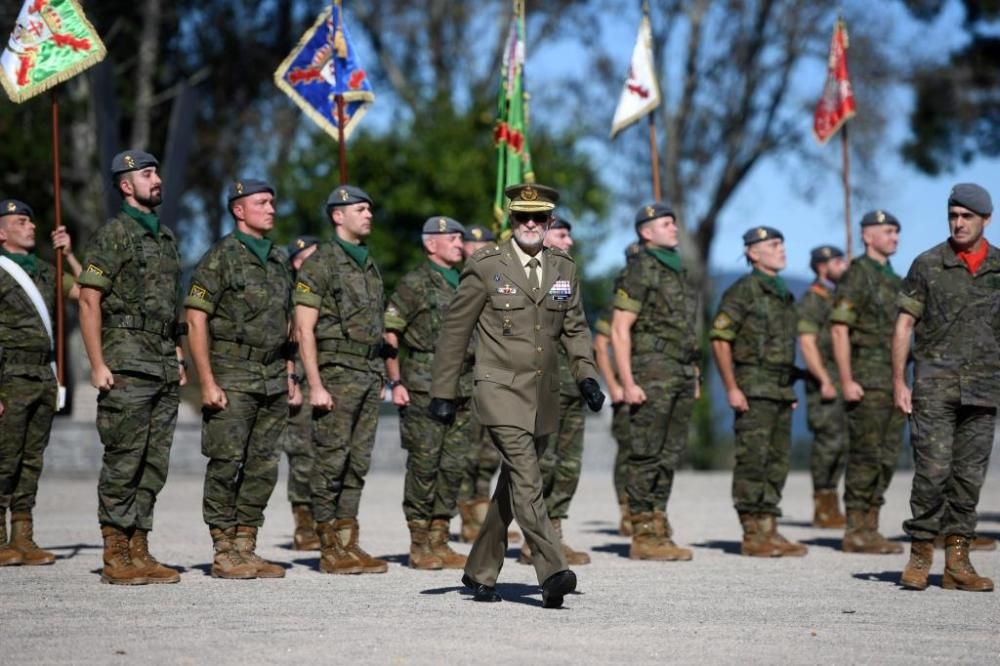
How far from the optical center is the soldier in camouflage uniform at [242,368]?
33.9 feet

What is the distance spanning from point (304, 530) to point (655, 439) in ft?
9.24

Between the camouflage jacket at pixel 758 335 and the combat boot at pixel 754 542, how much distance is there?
0.93 m

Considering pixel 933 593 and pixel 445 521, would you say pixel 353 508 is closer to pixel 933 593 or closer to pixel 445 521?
pixel 445 521

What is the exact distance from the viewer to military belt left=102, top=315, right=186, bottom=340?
33.0 ft

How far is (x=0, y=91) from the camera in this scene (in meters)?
28.7

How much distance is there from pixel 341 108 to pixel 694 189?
64.3 feet

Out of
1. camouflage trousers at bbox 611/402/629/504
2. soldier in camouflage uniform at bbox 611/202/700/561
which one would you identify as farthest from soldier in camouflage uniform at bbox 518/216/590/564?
camouflage trousers at bbox 611/402/629/504

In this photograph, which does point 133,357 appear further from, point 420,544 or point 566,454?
point 566,454

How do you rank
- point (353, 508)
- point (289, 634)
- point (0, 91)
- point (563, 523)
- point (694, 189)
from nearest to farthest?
point (289, 634) < point (353, 508) < point (563, 523) < point (0, 91) < point (694, 189)

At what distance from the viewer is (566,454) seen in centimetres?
1234

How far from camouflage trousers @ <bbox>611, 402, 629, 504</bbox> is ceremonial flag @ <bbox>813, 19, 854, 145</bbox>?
4.40 m

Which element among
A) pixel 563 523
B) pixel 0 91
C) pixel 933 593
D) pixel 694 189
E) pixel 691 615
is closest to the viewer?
pixel 691 615

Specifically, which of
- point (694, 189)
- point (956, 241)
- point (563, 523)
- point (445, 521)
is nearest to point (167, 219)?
point (563, 523)

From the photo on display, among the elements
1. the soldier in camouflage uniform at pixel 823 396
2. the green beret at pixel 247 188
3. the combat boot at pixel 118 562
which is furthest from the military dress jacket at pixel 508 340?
the soldier in camouflage uniform at pixel 823 396
